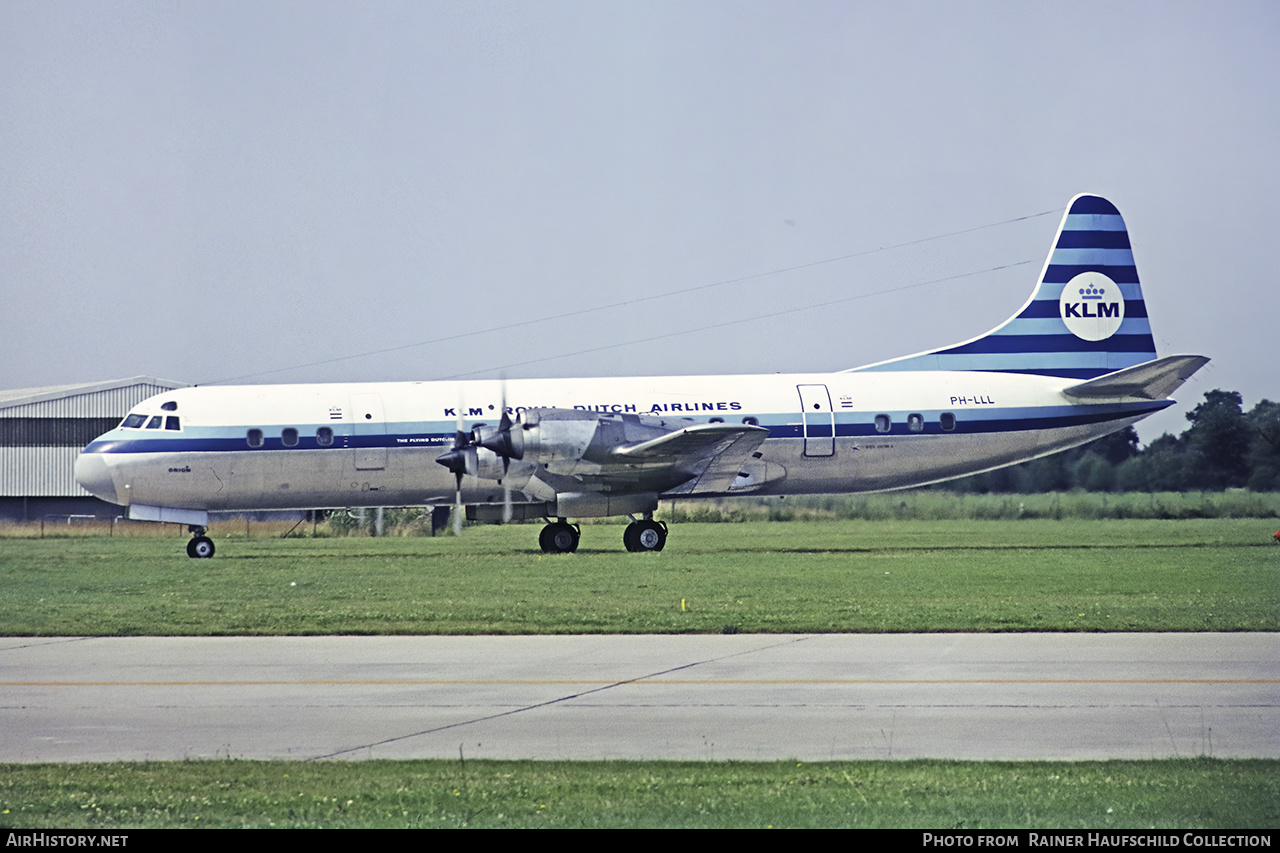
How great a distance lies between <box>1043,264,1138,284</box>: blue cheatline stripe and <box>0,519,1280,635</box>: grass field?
6629mm

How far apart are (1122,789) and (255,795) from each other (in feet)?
17.8

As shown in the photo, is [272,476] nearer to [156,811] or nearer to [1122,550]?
[1122,550]

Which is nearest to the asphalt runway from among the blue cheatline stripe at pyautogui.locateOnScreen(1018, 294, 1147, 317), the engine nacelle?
the engine nacelle

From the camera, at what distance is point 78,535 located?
40812mm

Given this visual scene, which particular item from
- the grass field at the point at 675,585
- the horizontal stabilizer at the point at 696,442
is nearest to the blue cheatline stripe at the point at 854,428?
the horizontal stabilizer at the point at 696,442

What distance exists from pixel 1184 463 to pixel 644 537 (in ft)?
56.1

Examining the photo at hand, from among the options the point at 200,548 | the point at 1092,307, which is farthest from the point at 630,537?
the point at 1092,307

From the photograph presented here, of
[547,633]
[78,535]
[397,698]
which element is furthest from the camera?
[78,535]

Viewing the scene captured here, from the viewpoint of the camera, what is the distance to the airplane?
27844mm

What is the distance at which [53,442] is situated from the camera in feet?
165

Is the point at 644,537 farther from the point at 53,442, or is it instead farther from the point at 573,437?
the point at 53,442

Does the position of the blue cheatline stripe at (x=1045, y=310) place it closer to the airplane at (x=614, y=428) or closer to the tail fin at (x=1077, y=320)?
the tail fin at (x=1077, y=320)

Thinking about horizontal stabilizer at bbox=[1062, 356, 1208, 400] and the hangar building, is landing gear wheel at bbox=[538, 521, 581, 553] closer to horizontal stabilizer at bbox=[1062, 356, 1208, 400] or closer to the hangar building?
horizontal stabilizer at bbox=[1062, 356, 1208, 400]
